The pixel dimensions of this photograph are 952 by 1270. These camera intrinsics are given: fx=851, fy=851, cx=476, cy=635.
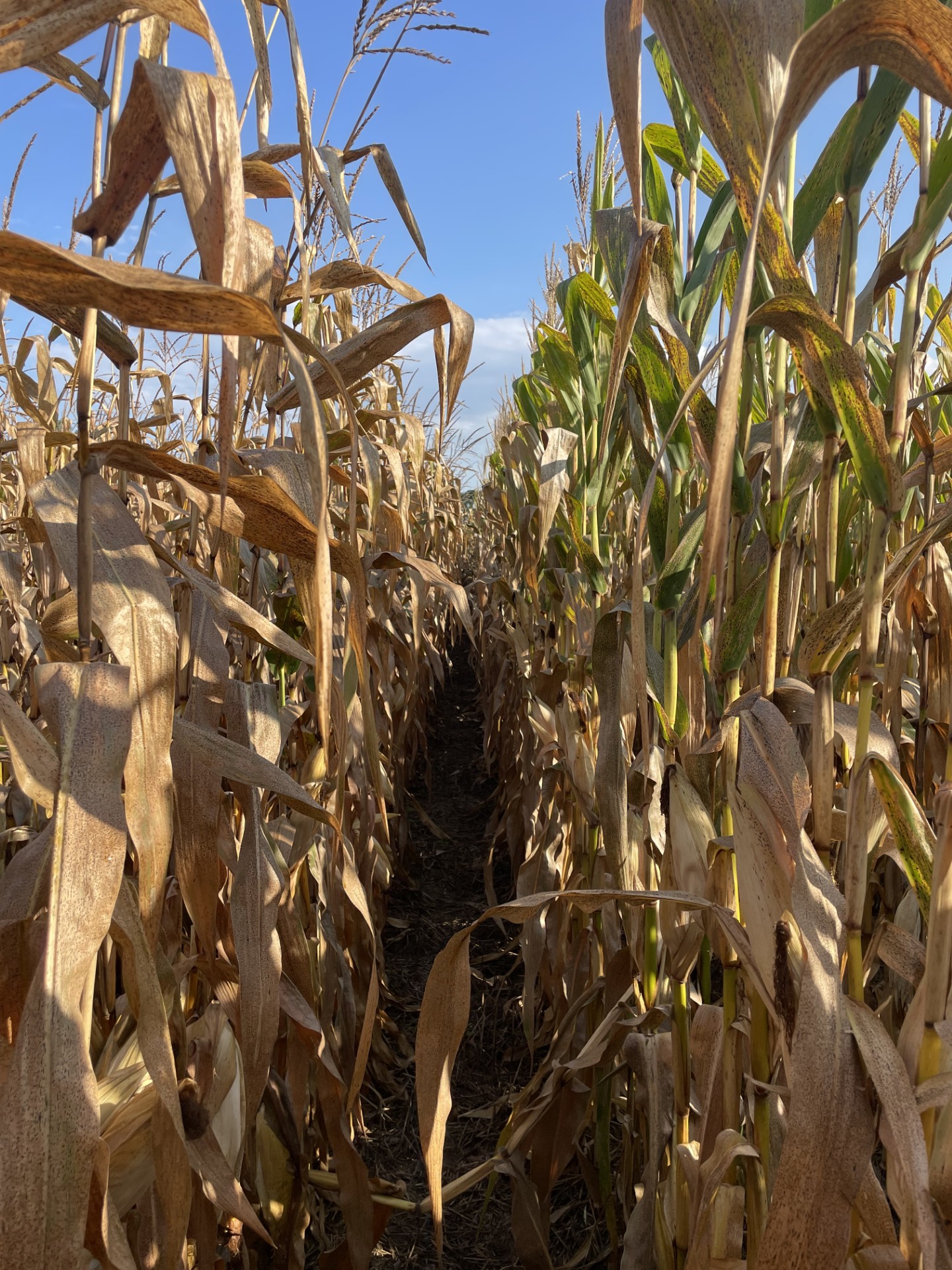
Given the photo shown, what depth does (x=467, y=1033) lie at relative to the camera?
224 centimetres

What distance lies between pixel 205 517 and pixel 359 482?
1.96ft

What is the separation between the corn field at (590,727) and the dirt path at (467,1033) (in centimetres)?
5

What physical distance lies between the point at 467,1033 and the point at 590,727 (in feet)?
3.56

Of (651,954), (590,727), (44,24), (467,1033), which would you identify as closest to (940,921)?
(651,954)

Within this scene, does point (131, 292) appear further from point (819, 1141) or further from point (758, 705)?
point (819, 1141)

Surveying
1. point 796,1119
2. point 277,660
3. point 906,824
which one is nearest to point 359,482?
point 277,660

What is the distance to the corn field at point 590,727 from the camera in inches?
21.2

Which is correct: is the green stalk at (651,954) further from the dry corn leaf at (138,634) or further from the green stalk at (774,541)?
the dry corn leaf at (138,634)

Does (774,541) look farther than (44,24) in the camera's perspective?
Yes

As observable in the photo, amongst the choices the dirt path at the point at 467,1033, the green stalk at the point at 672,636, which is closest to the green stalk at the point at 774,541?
the green stalk at the point at 672,636

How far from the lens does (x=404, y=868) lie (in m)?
2.98

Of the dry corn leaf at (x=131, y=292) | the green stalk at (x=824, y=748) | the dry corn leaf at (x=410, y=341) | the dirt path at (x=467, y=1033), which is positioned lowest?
the dirt path at (x=467, y=1033)

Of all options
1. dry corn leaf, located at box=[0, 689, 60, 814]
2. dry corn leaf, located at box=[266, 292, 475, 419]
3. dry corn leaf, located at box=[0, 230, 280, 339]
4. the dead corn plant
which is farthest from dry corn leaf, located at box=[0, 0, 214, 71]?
dry corn leaf, located at box=[0, 689, 60, 814]

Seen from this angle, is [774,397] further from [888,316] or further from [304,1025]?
[888,316]
